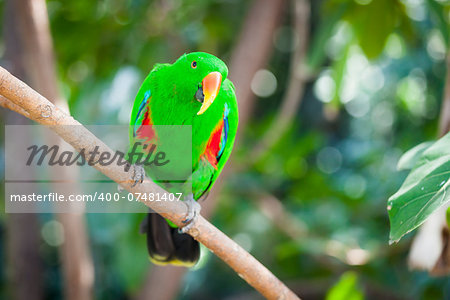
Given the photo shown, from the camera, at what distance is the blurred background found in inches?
99.5

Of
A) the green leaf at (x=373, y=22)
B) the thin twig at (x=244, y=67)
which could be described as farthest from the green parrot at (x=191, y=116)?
the green leaf at (x=373, y=22)

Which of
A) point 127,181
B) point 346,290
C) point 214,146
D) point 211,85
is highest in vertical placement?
point 211,85

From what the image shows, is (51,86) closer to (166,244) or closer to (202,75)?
(166,244)

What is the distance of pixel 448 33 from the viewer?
2254 mm

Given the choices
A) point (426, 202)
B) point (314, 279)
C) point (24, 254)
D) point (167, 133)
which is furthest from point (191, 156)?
point (314, 279)

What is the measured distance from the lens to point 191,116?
1.56m

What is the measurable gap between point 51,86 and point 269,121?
6.15 ft

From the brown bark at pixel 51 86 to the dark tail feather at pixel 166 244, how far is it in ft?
2.17

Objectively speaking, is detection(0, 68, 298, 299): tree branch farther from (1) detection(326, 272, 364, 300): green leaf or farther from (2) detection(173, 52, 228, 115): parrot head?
(1) detection(326, 272, 364, 300): green leaf

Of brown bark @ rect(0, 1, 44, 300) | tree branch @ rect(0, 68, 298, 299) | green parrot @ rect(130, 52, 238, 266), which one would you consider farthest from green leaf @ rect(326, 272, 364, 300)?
brown bark @ rect(0, 1, 44, 300)

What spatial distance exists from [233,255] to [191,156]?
1.26 ft

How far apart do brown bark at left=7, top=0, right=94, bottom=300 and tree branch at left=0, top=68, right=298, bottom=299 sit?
1.00 m

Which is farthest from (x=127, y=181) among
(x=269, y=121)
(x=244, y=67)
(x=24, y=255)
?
(x=269, y=121)

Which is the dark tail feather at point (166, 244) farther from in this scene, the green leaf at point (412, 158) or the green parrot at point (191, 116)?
the green leaf at point (412, 158)
